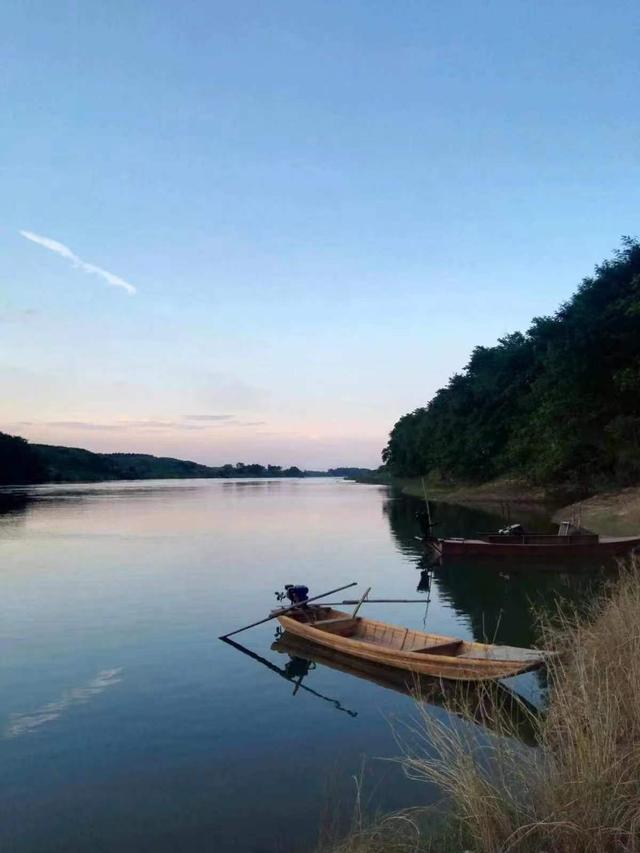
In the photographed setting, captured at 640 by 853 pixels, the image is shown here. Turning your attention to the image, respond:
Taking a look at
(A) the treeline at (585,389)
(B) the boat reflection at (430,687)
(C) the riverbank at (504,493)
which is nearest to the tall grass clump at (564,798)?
A: (B) the boat reflection at (430,687)

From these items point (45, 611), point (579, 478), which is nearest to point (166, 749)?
point (45, 611)

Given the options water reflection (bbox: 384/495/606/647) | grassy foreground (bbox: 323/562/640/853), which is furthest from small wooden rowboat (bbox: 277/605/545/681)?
grassy foreground (bbox: 323/562/640/853)

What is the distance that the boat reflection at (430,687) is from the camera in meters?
11.0

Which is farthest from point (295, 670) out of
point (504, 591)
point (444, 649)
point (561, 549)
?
point (561, 549)

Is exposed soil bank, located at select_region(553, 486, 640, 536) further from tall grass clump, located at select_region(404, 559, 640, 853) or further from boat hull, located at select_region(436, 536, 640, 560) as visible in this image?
tall grass clump, located at select_region(404, 559, 640, 853)

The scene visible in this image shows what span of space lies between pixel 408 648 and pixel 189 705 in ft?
15.8

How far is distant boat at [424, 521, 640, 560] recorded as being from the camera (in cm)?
2811

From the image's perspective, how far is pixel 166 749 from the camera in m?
10.7

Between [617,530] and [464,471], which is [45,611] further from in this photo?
[464,471]

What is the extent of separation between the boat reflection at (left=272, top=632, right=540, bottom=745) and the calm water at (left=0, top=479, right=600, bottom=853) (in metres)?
0.38

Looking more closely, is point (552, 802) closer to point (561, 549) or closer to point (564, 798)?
point (564, 798)

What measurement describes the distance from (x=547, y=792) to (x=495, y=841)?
0.53m

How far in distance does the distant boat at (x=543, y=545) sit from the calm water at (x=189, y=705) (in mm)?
1282

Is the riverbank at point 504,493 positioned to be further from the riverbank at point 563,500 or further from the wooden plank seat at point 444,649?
the wooden plank seat at point 444,649
